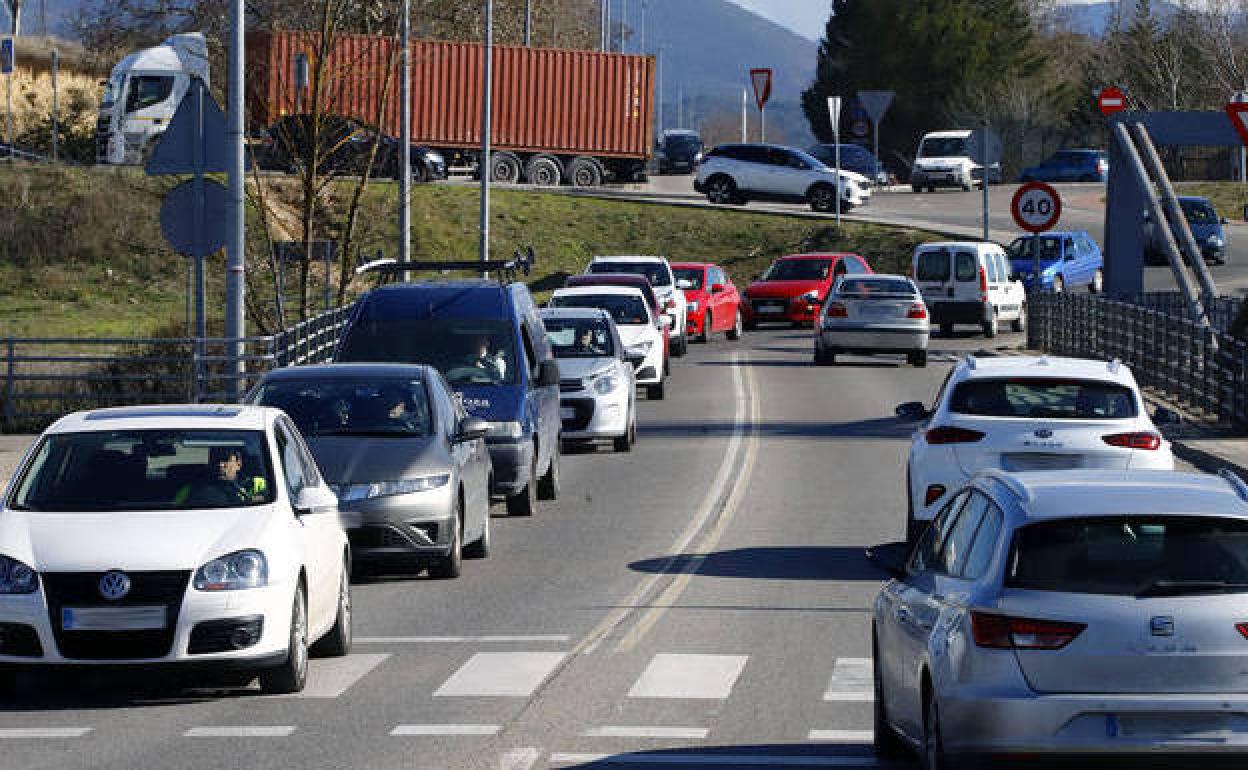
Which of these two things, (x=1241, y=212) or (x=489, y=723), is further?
A: (x=1241, y=212)

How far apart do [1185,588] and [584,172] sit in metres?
67.2

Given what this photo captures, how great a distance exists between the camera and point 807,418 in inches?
1241

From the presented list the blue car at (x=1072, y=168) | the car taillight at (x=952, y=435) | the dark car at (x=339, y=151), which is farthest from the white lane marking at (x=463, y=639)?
the blue car at (x=1072, y=168)

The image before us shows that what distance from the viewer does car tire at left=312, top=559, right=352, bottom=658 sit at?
1330cm

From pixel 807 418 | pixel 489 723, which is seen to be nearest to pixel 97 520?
pixel 489 723

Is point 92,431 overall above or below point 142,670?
above

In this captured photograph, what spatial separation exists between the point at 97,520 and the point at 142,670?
844 millimetres

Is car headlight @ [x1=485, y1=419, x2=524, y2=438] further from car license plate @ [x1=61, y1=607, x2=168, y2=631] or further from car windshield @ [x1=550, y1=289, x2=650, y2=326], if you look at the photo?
car windshield @ [x1=550, y1=289, x2=650, y2=326]

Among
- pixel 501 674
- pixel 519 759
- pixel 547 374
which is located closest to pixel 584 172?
pixel 547 374

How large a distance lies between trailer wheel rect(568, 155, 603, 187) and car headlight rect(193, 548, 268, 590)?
207ft

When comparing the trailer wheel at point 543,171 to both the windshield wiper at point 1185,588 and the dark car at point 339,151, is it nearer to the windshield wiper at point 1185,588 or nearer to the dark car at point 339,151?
the dark car at point 339,151

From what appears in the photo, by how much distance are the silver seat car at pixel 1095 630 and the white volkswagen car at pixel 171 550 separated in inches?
164

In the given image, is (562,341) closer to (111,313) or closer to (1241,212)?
(111,313)

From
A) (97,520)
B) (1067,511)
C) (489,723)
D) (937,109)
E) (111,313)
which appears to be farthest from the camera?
(937,109)
